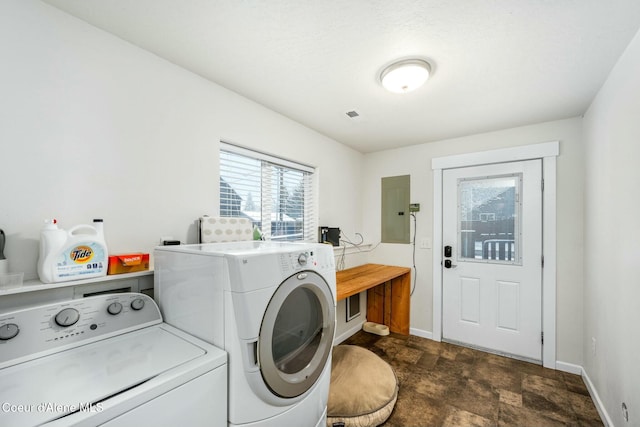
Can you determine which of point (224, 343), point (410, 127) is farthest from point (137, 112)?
point (410, 127)

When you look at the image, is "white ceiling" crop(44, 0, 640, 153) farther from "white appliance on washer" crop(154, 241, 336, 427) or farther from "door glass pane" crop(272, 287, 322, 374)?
"door glass pane" crop(272, 287, 322, 374)

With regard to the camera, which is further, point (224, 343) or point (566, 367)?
point (566, 367)

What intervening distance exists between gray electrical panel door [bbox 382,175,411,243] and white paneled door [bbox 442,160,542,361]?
436 mm

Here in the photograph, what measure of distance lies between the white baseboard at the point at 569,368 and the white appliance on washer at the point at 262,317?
2397mm

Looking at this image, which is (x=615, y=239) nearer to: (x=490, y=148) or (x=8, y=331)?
(x=490, y=148)

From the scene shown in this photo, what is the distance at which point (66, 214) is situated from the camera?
4.09 ft

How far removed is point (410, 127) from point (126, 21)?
2.32m

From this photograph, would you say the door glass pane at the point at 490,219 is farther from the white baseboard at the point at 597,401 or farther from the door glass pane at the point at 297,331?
the door glass pane at the point at 297,331

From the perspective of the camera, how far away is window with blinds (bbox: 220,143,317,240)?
6.76 feet

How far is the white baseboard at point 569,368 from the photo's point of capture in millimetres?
2342

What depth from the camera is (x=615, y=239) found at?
1.63 metres

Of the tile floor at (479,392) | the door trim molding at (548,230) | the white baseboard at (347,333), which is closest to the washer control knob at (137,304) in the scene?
the tile floor at (479,392)

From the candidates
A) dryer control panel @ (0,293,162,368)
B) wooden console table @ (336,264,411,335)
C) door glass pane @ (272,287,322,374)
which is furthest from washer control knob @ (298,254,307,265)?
wooden console table @ (336,264,411,335)

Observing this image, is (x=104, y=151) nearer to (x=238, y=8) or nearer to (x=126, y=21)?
(x=126, y=21)
